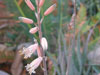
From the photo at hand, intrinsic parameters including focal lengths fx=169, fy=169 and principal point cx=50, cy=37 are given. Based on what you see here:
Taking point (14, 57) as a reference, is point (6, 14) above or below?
above

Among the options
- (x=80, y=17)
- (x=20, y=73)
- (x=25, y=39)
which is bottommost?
(x=20, y=73)

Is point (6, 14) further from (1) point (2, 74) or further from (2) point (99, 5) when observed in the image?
(1) point (2, 74)

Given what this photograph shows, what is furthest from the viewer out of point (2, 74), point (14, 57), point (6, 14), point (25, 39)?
point (6, 14)

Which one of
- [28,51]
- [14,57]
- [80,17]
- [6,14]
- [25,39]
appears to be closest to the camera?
[28,51]

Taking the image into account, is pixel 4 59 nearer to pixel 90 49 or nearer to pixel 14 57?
pixel 14 57

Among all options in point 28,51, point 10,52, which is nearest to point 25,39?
point 10,52

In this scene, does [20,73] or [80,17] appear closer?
[20,73]

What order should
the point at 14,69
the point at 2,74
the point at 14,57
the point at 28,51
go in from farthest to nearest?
the point at 14,57 → the point at 14,69 → the point at 2,74 → the point at 28,51

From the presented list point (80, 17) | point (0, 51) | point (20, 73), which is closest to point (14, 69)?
point (20, 73)

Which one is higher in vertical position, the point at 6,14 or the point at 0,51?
the point at 6,14
